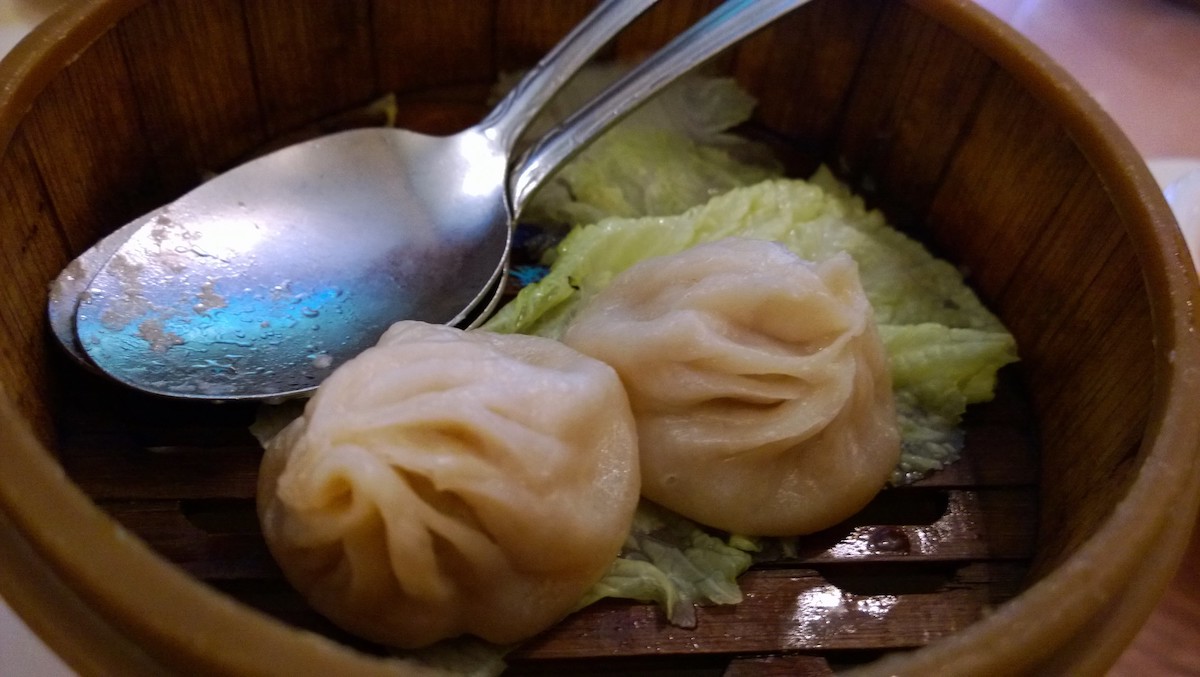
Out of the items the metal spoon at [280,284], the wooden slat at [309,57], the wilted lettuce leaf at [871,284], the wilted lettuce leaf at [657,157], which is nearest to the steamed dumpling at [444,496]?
the metal spoon at [280,284]

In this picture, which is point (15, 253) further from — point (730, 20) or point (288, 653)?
point (730, 20)

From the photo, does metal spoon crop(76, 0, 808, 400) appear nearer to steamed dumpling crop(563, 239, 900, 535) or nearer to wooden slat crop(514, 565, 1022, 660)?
steamed dumpling crop(563, 239, 900, 535)

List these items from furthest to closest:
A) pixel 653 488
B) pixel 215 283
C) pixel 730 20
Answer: pixel 730 20
pixel 215 283
pixel 653 488

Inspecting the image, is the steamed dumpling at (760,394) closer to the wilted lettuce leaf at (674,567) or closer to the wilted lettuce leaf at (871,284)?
the wilted lettuce leaf at (674,567)

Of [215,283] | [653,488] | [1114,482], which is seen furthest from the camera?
[215,283]

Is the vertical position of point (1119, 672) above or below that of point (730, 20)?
below

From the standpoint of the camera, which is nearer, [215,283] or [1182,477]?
[1182,477]

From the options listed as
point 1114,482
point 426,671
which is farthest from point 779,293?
point 426,671
